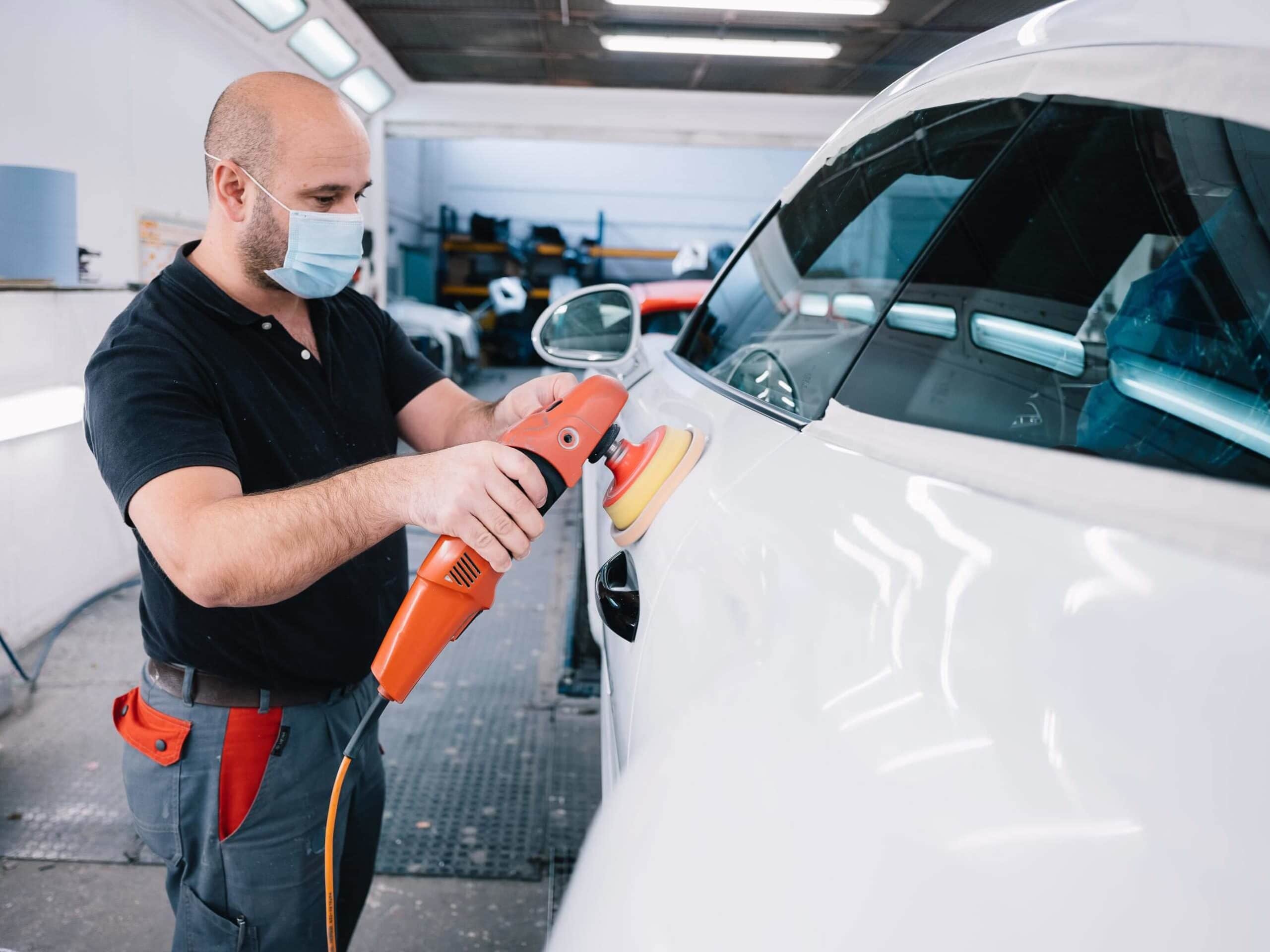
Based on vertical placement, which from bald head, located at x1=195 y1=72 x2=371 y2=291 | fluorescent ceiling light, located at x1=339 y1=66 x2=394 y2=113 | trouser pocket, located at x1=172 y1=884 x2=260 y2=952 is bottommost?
trouser pocket, located at x1=172 y1=884 x2=260 y2=952

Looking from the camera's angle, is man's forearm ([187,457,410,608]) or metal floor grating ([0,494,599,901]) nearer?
man's forearm ([187,457,410,608])

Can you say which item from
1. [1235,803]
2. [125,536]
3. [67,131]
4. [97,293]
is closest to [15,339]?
[97,293]

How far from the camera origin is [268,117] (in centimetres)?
152

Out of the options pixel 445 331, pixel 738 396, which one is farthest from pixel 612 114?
pixel 738 396

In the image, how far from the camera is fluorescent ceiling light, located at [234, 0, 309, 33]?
18.5 feet

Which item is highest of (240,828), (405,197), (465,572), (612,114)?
(612,114)

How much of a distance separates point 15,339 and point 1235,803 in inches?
167

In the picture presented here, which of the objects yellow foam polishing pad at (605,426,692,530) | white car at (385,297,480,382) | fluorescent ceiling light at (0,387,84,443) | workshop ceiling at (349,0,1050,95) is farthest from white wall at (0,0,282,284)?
white car at (385,297,480,382)

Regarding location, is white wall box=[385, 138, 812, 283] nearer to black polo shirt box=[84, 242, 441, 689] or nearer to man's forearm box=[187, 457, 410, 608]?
black polo shirt box=[84, 242, 441, 689]

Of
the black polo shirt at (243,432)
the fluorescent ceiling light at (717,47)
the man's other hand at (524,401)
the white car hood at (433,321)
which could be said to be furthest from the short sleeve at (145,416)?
the white car hood at (433,321)

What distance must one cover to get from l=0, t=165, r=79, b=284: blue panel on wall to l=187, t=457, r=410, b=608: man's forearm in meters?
2.82

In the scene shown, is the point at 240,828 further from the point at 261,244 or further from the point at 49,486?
the point at 49,486

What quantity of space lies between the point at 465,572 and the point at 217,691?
1.98 ft

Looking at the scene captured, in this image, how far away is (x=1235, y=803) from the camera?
45 cm
